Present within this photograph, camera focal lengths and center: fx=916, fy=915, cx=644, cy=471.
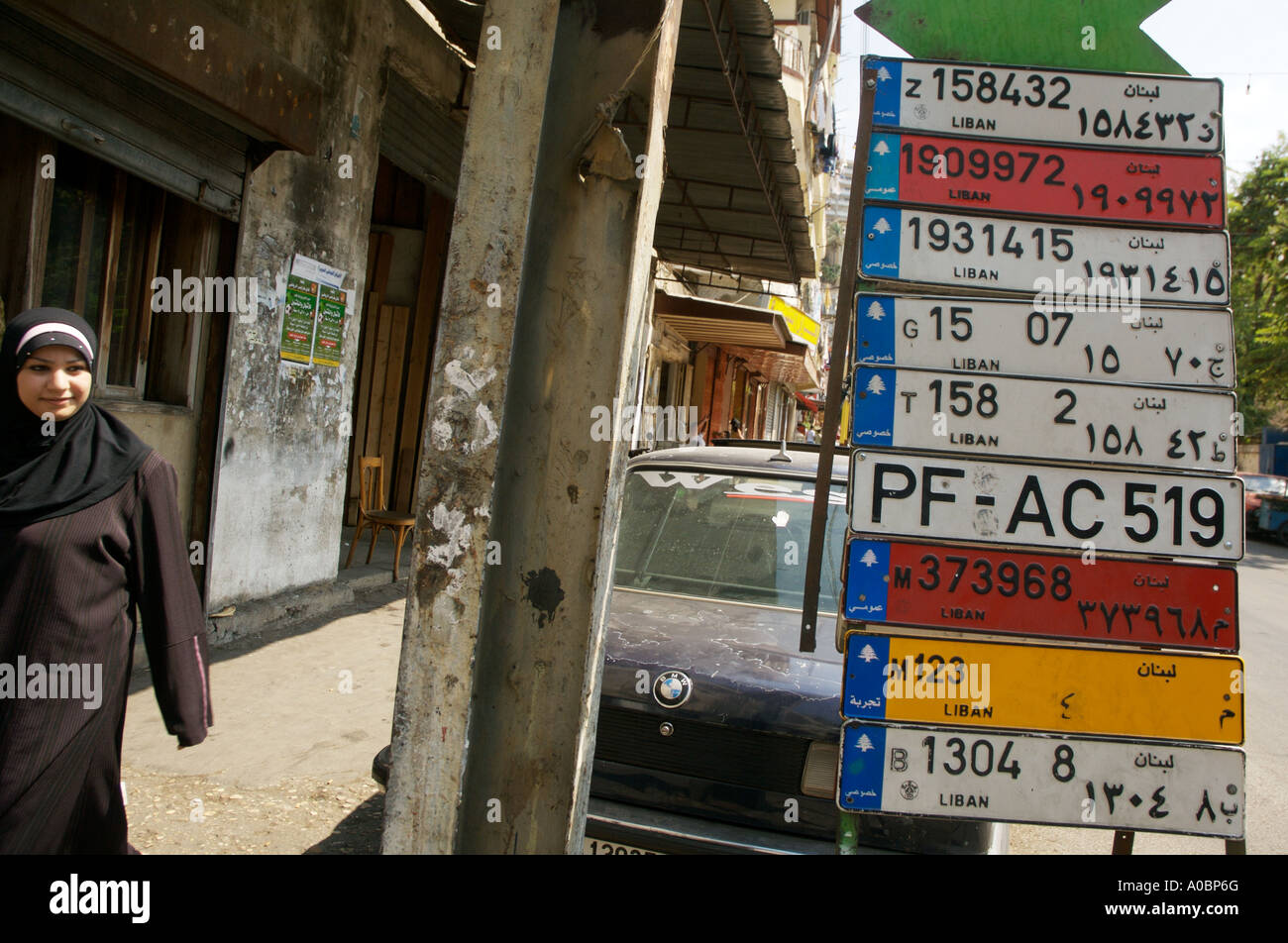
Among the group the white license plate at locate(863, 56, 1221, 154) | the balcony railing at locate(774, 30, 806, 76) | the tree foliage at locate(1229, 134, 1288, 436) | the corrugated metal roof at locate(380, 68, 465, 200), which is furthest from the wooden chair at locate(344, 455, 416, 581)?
the tree foliage at locate(1229, 134, 1288, 436)

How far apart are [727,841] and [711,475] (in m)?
1.69

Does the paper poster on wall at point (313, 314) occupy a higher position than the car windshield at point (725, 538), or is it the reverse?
the paper poster on wall at point (313, 314)

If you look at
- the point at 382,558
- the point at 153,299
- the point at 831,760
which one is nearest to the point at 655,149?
the point at 831,760

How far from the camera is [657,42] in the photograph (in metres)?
2.16

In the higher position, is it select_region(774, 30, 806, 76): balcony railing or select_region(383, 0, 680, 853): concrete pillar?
select_region(774, 30, 806, 76): balcony railing

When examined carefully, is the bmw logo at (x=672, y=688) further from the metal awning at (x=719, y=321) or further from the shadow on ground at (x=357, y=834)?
the metal awning at (x=719, y=321)

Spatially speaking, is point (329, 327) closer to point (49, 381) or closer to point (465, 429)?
point (49, 381)

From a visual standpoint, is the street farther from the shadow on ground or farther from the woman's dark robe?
the woman's dark robe

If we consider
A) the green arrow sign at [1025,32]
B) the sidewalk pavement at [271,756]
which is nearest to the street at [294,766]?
the sidewalk pavement at [271,756]

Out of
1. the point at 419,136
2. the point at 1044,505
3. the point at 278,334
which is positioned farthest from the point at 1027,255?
the point at 419,136

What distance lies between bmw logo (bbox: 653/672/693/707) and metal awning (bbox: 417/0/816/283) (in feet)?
5.26

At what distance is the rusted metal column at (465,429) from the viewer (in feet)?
6.69

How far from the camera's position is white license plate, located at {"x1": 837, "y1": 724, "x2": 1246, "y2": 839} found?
223 cm

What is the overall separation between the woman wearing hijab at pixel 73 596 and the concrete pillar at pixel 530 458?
854mm
